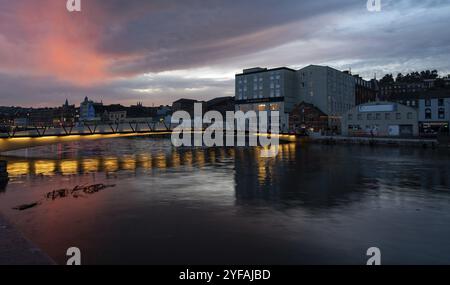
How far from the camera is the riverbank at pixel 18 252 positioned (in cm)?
1072

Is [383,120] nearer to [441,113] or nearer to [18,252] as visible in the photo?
[441,113]

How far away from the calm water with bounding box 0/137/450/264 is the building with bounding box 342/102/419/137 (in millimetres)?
57483

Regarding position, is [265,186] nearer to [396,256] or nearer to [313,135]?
[396,256]

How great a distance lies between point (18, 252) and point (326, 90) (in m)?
121

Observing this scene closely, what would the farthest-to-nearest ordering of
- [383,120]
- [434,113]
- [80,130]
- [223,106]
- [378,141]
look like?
[223,106] → [383,120] → [434,113] → [378,141] → [80,130]

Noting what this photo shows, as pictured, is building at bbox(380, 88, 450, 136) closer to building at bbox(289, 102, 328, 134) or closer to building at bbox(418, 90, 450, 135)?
building at bbox(418, 90, 450, 135)

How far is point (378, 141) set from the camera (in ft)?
272

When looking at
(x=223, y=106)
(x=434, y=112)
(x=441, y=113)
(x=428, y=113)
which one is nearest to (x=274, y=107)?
(x=428, y=113)

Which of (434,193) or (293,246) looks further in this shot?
(434,193)

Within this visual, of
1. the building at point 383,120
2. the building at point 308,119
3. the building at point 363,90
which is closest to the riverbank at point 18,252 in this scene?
the building at point 383,120

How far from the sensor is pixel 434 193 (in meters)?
28.2

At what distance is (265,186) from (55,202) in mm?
18550

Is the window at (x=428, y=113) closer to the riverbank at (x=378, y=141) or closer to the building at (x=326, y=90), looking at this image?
the riverbank at (x=378, y=141)
